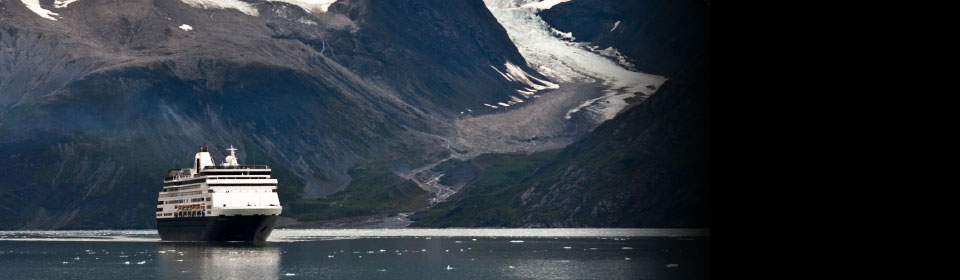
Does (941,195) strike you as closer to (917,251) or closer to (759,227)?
(917,251)

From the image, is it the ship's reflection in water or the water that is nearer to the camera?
the ship's reflection in water

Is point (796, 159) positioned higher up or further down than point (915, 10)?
further down

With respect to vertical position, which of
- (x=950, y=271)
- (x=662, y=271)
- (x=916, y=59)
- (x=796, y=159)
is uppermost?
(x=916, y=59)

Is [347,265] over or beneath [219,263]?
beneath

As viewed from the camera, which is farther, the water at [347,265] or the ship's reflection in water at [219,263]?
the water at [347,265]

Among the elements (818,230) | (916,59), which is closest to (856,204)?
(818,230)

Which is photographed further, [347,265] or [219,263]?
[347,265]

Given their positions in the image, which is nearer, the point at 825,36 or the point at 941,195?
the point at 941,195

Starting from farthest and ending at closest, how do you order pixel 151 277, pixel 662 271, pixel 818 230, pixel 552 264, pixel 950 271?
pixel 552 264 → pixel 662 271 → pixel 151 277 → pixel 818 230 → pixel 950 271
